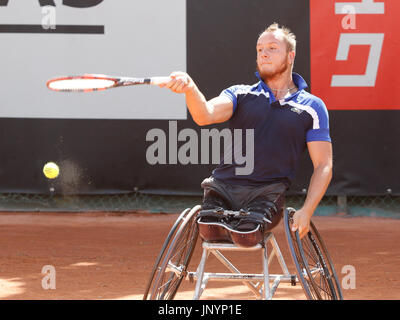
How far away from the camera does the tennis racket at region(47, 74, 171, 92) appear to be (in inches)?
98.3

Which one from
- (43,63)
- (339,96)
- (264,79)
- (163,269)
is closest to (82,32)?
(43,63)

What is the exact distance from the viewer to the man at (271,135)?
2.83 metres

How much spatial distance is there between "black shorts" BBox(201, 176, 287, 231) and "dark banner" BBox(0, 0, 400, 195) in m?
3.66

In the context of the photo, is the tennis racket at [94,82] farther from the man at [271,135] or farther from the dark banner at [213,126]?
the dark banner at [213,126]

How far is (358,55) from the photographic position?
6.51m

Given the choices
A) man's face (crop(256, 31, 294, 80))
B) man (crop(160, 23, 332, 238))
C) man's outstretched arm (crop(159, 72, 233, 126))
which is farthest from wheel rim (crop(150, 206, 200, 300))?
man's face (crop(256, 31, 294, 80))

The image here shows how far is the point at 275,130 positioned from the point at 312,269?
0.59 meters

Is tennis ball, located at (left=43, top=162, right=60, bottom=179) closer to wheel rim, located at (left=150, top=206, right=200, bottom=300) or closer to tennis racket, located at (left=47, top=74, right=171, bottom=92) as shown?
wheel rim, located at (left=150, top=206, right=200, bottom=300)

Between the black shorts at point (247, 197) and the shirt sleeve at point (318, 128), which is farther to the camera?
the shirt sleeve at point (318, 128)

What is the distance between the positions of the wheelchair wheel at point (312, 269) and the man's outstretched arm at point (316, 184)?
37 millimetres

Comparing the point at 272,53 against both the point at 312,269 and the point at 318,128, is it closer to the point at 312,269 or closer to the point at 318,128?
the point at 318,128

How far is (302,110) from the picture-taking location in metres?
2.93

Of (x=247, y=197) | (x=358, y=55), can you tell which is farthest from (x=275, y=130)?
(x=358, y=55)

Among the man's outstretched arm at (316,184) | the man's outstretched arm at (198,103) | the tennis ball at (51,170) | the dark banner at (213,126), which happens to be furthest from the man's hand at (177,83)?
the tennis ball at (51,170)
